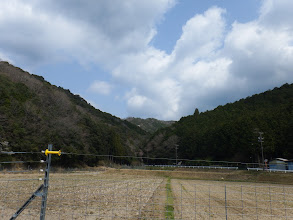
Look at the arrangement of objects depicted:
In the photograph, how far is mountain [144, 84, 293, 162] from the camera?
47500 millimetres

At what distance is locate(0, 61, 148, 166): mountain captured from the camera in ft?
130

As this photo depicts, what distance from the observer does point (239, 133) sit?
180 feet

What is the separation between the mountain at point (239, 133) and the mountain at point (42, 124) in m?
21.9

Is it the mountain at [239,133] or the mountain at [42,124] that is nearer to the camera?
the mountain at [42,124]

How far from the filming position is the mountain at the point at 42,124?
39531 millimetres

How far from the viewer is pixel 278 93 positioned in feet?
257

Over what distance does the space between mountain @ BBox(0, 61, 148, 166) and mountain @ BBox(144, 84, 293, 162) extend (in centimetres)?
2195

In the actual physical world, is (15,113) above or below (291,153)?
above

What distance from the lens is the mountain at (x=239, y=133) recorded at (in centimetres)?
4750

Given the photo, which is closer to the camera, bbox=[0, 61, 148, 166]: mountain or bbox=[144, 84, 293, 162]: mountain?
bbox=[0, 61, 148, 166]: mountain

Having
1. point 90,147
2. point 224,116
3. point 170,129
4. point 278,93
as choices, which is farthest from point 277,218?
point 170,129

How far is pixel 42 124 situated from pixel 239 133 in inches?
1813

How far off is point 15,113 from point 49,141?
830 centimetres

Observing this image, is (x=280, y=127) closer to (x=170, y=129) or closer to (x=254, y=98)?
(x=254, y=98)
